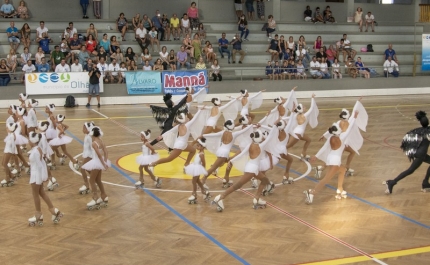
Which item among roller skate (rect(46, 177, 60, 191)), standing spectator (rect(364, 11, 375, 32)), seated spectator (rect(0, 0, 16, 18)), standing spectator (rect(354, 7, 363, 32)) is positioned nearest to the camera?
roller skate (rect(46, 177, 60, 191))

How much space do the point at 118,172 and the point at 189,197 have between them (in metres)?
2.93

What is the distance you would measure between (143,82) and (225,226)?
17033 mm

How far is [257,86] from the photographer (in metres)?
28.8

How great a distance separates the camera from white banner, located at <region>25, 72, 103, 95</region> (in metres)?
25.3

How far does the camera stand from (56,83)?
25.6 meters

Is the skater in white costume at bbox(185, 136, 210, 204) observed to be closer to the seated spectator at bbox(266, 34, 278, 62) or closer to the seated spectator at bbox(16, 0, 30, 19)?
the seated spectator at bbox(266, 34, 278, 62)

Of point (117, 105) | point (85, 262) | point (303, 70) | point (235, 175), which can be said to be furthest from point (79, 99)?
point (85, 262)

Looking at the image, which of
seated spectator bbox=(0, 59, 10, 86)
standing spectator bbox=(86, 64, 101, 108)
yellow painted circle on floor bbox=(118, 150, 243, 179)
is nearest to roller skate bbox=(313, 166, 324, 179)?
yellow painted circle on floor bbox=(118, 150, 243, 179)

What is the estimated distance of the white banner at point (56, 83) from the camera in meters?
25.3

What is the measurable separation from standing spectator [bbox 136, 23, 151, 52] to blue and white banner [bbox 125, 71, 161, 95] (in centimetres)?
273

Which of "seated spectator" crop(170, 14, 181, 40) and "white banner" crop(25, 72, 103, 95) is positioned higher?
"seated spectator" crop(170, 14, 181, 40)

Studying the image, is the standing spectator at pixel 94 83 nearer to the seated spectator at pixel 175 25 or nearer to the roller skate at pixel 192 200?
the seated spectator at pixel 175 25

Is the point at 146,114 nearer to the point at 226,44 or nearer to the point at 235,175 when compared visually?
the point at 226,44

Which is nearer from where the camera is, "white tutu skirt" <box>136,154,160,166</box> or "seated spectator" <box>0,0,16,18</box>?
"white tutu skirt" <box>136,154,160,166</box>
